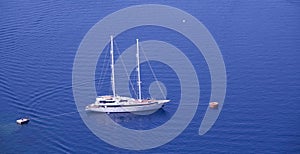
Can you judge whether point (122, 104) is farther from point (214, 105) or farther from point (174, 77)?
point (214, 105)

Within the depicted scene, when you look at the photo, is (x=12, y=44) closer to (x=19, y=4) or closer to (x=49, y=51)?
(x=49, y=51)

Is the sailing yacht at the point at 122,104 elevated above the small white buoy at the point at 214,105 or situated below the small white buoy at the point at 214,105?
above

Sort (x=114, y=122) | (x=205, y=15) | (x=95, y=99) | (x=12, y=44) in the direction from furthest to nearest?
(x=205, y=15) → (x=12, y=44) → (x=95, y=99) → (x=114, y=122)

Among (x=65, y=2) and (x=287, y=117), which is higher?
(x=65, y=2)

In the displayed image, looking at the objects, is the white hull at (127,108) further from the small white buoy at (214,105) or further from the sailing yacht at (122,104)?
the small white buoy at (214,105)

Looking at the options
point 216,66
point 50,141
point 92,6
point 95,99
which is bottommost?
point 50,141

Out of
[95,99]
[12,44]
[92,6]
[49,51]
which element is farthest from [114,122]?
[92,6]

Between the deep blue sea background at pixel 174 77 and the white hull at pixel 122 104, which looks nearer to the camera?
the deep blue sea background at pixel 174 77

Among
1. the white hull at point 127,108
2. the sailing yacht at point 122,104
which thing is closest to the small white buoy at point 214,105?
the sailing yacht at point 122,104

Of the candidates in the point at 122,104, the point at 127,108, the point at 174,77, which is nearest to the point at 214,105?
the point at 174,77
